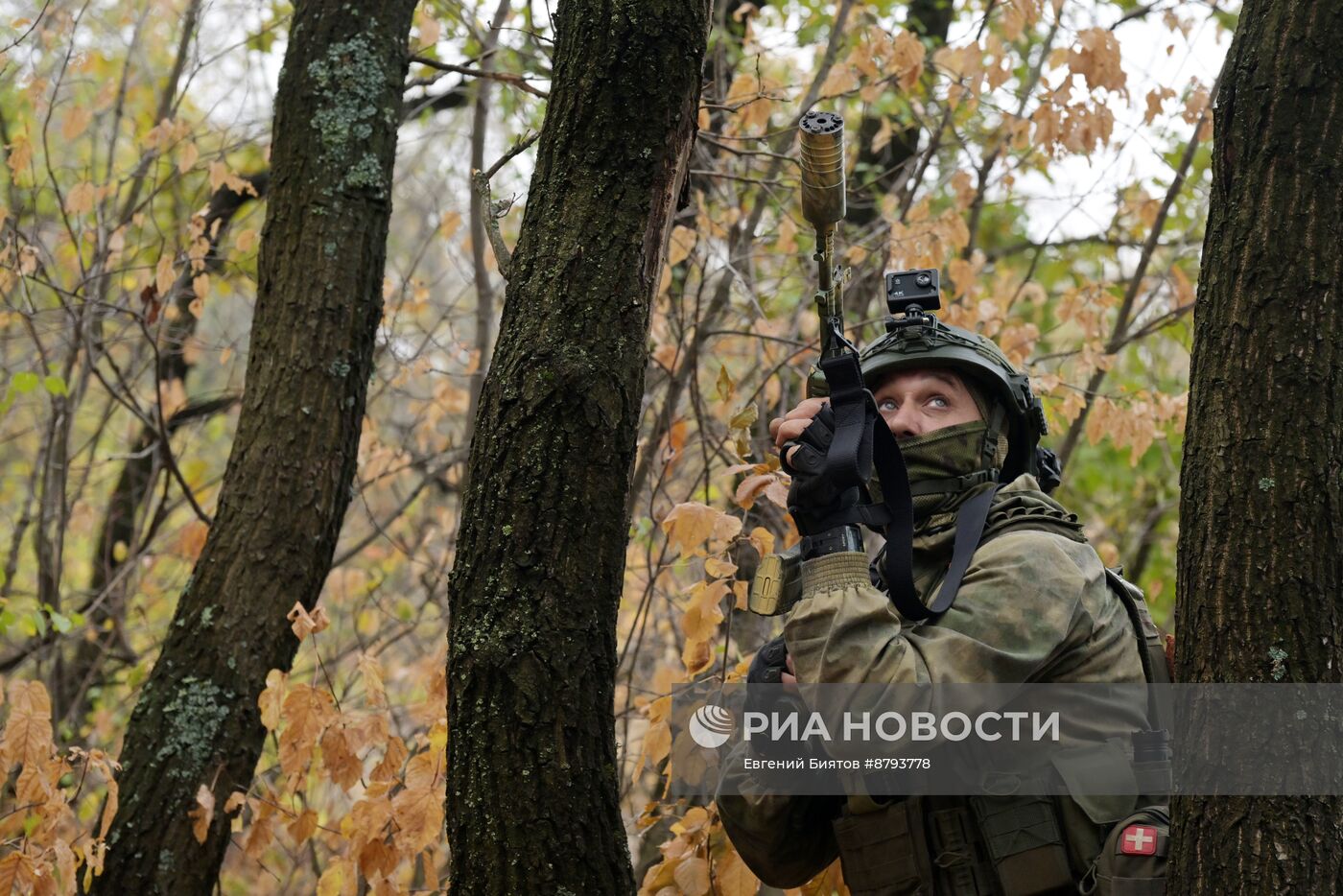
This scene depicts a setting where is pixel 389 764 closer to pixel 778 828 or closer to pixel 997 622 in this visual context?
pixel 778 828

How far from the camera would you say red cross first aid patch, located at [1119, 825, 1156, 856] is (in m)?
2.36

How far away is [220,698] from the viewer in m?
4.01

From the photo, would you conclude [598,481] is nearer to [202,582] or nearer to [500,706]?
[500,706]

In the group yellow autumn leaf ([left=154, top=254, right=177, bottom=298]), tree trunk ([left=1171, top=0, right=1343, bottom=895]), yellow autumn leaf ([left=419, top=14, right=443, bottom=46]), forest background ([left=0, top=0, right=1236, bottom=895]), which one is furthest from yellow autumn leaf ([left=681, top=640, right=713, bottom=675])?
yellow autumn leaf ([left=419, top=14, right=443, bottom=46])

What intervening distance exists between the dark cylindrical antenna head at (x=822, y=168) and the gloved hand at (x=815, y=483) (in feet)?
1.72

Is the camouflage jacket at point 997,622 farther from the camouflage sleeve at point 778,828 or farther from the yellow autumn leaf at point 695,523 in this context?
the yellow autumn leaf at point 695,523

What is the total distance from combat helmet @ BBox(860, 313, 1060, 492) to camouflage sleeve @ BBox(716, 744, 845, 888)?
100 centimetres

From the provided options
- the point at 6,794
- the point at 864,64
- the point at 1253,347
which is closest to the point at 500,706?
the point at 1253,347

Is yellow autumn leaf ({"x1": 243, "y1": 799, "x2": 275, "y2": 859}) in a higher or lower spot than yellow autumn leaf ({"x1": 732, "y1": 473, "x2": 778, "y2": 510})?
lower

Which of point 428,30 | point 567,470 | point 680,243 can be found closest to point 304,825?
point 567,470

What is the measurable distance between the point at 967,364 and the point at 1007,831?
1.18 metres

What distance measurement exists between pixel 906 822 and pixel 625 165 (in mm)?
1532

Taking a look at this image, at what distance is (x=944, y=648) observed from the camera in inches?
101

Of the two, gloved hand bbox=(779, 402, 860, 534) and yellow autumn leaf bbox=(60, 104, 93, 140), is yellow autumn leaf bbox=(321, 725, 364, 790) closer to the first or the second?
gloved hand bbox=(779, 402, 860, 534)
